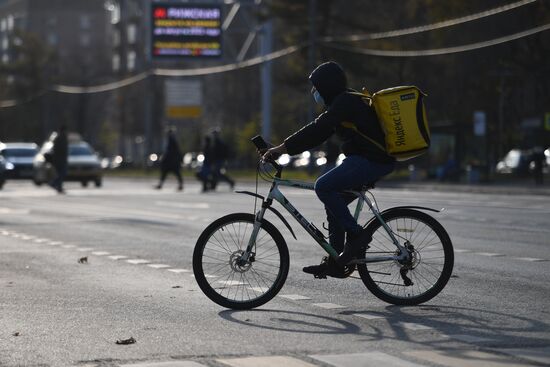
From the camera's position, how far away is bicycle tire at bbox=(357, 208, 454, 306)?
9.63 meters

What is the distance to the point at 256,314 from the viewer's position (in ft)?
30.9

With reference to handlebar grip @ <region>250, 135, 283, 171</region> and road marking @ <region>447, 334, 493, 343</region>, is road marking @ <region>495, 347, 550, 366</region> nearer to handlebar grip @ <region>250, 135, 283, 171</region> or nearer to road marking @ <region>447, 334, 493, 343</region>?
road marking @ <region>447, 334, 493, 343</region>

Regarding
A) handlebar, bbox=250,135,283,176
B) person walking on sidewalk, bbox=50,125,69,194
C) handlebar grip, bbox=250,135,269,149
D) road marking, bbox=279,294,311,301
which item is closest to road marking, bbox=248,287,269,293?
road marking, bbox=279,294,311,301

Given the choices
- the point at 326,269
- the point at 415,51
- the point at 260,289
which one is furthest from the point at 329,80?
the point at 415,51

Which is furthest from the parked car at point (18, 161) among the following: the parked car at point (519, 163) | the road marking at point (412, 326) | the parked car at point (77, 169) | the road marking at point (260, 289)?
the road marking at point (412, 326)

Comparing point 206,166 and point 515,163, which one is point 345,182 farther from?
point 515,163

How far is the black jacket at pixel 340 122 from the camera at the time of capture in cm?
952

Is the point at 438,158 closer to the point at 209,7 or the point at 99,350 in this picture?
the point at 209,7

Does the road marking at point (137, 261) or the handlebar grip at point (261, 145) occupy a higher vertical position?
the handlebar grip at point (261, 145)

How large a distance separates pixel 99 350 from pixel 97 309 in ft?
6.69

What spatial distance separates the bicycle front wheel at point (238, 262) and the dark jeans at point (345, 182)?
46cm

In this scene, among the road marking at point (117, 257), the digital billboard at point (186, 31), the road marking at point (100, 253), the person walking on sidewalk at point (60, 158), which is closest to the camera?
the road marking at point (117, 257)

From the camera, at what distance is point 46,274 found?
1266cm

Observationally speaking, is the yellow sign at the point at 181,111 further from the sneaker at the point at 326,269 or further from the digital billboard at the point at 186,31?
the sneaker at the point at 326,269
